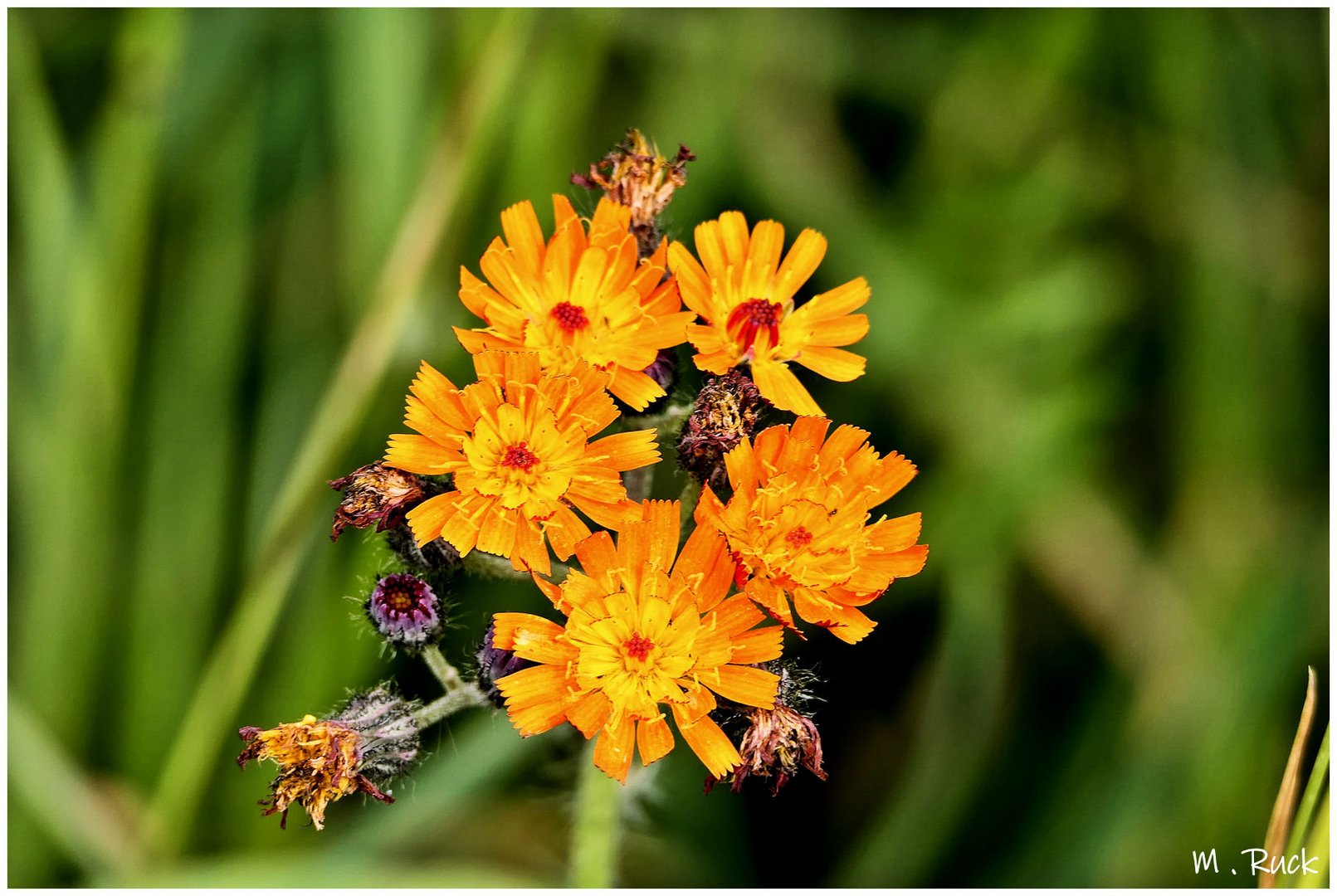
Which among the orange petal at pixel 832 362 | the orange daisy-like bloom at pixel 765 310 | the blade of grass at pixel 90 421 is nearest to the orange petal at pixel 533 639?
the orange daisy-like bloom at pixel 765 310

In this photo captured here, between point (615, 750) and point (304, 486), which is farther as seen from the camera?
point (304, 486)

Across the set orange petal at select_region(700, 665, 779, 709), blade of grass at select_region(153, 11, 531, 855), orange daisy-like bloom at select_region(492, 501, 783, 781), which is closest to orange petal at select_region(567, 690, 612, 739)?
orange daisy-like bloom at select_region(492, 501, 783, 781)

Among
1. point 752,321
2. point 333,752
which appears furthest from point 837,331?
point 333,752

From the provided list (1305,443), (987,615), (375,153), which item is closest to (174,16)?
(375,153)

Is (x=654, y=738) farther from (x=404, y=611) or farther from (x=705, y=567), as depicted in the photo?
(x=404, y=611)

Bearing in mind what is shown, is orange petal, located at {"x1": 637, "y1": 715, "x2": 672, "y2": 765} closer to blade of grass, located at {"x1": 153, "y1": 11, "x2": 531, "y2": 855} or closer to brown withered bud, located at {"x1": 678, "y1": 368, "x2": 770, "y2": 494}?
brown withered bud, located at {"x1": 678, "y1": 368, "x2": 770, "y2": 494}

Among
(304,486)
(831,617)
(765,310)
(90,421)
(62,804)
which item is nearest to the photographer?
(831,617)

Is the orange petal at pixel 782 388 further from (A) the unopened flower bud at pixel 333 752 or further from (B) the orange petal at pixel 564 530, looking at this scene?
(A) the unopened flower bud at pixel 333 752
